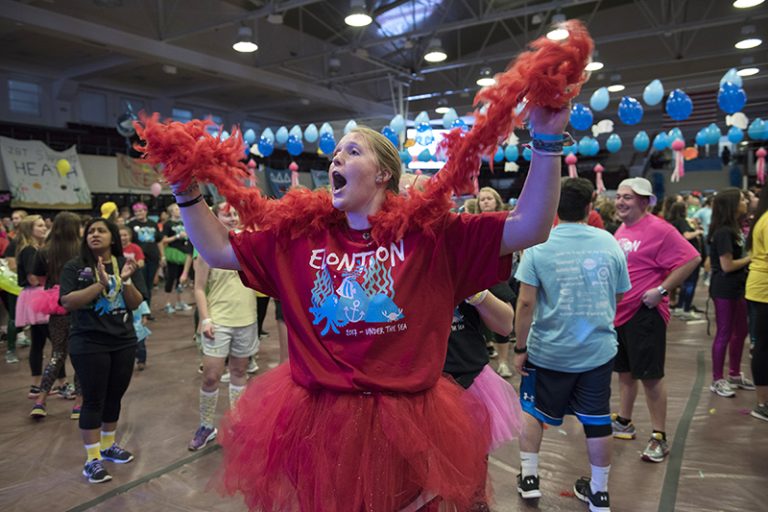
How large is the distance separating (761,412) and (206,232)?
14.8 ft

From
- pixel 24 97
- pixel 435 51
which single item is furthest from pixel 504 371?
pixel 24 97

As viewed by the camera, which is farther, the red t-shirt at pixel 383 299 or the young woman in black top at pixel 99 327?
the young woman in black top at pixel 99 327

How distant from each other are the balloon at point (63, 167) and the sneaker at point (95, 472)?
12.4m

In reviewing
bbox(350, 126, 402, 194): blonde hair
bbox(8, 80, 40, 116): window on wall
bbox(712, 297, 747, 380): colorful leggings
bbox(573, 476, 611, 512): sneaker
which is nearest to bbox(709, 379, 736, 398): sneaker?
bbox(712, 297, 747, 380): colorful leggings

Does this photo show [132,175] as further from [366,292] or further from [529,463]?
[366,292]

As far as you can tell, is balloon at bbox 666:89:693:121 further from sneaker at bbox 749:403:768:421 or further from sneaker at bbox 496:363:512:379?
sneaker at bbox 749:403:768:421

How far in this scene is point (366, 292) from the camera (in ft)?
4.99

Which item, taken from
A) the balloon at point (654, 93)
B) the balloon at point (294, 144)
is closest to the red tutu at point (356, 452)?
the balloon at point (654, 93)

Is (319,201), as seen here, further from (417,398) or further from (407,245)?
(417,398)

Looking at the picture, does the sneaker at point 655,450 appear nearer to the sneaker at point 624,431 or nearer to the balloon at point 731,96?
the sneaker at point 624,431

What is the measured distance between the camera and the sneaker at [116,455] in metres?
3.70

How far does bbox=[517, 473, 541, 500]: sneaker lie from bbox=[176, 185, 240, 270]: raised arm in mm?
2288

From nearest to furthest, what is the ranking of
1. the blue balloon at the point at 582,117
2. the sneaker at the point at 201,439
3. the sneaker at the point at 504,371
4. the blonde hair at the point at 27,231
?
the sneaker at the point at 201,439 → the sneaker at the point at 504,371 → the blonde hair at the point at 27,231 → the blue balloon at the point at 582,117

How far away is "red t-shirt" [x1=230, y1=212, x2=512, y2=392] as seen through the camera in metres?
1.50
